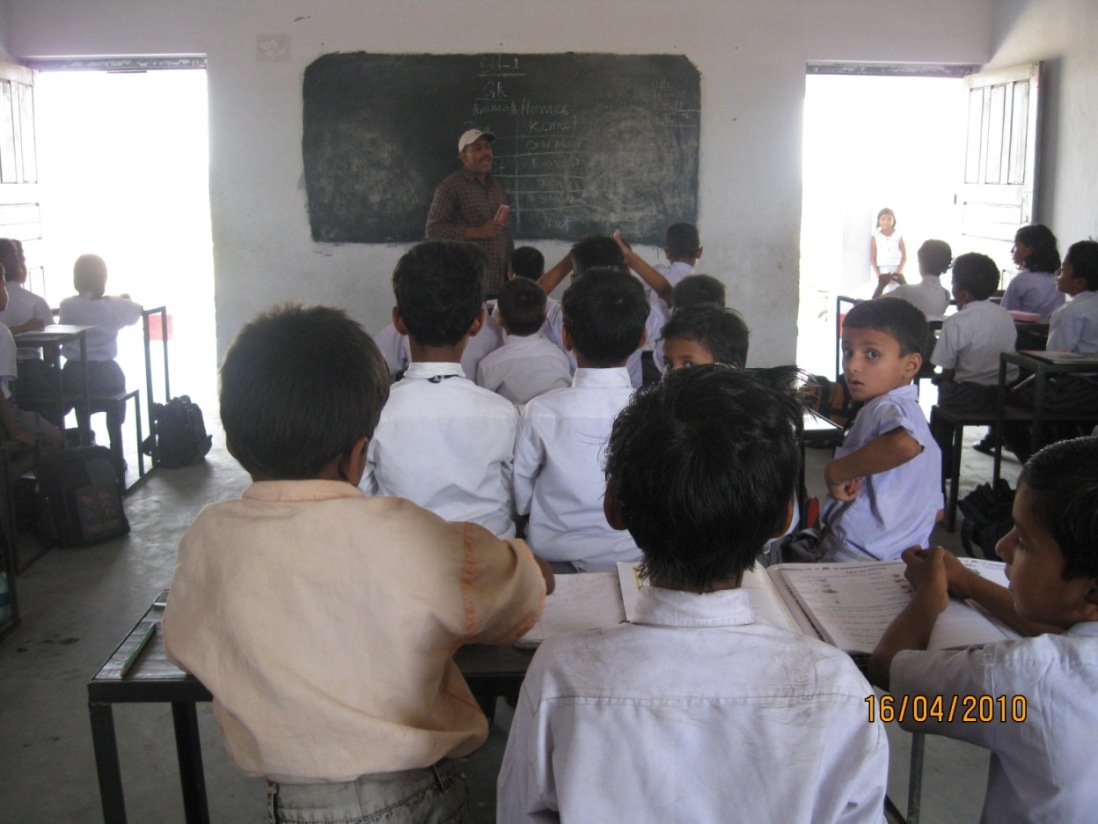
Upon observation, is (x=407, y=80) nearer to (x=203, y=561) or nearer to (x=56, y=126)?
(x=203, y=561)

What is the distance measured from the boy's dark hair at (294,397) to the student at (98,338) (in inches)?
133

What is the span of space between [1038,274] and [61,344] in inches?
172

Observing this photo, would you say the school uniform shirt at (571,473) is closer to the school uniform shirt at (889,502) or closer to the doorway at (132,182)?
the school uniform shirt at (889,502)

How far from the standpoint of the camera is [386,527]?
1.07 meters

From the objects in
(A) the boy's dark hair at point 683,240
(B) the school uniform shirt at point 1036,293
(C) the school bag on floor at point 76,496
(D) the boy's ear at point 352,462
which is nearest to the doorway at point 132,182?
(A) the boy's dark hair at point 683,240

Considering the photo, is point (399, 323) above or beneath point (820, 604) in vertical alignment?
above

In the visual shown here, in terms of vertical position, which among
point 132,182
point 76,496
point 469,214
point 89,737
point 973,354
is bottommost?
point 89,737

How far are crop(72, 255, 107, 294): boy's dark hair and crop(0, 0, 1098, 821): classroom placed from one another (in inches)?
61.1

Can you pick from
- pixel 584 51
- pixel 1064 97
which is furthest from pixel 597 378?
pixel 1064 97

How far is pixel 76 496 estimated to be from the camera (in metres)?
3.53

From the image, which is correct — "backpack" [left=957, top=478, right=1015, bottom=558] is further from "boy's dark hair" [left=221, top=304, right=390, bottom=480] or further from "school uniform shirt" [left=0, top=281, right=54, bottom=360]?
"school uniform shirt" [left=0, top=281, right=54, bottom=360]

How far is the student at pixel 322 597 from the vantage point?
1.05 meters

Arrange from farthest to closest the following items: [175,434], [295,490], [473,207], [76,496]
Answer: [473,207], [175,434], [76,496], [295,490]
